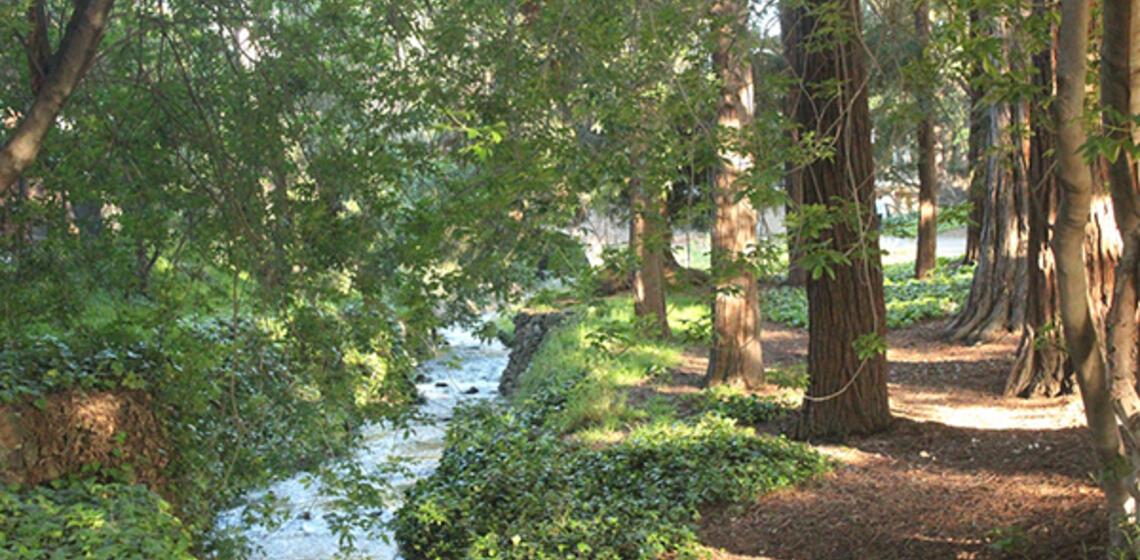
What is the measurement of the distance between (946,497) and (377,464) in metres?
4.41

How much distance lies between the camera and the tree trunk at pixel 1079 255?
180 inches

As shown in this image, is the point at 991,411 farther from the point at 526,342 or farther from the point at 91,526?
the point at 526,342

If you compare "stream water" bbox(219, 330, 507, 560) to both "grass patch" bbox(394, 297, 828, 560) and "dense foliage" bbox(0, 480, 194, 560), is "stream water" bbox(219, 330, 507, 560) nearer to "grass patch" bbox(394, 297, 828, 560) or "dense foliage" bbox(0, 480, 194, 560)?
"grass patch" bbox(394, 297, 828, 560)

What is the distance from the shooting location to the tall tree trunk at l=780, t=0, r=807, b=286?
6.49m

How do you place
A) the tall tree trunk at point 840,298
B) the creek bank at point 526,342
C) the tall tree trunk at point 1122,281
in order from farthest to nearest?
the creek bank at point 526,342, the tall tree trunk at point 840,298, the tall tree trunk at point 1122,281

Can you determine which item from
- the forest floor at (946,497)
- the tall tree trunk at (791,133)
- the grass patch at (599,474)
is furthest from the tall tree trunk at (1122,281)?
the grass patch at (599,474)

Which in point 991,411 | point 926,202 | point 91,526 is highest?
point 926,202

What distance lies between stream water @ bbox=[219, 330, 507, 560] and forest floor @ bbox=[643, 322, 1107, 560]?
2392mm

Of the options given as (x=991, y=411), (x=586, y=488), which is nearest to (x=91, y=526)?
(x=586, y=488)

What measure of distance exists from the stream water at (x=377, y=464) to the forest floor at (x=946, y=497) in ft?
7.85

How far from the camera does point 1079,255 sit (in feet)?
16.2

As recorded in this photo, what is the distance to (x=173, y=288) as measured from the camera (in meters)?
7.39

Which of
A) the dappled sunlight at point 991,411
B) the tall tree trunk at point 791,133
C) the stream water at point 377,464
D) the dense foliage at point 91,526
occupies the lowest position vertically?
the stream water at point 377,464

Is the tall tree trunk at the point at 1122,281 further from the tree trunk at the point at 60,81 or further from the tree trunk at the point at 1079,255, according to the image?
the tree trunk at the point at 60,81
